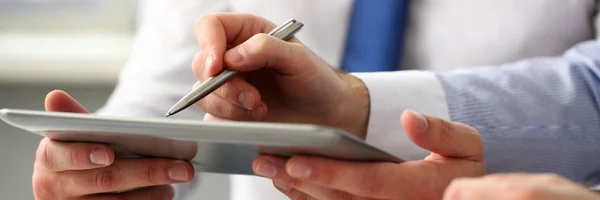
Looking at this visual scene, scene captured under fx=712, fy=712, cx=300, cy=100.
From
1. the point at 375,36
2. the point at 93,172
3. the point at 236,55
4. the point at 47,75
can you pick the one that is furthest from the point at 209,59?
the point at 47,75

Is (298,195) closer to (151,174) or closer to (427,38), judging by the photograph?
(151,174)

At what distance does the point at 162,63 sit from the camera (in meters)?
0.90

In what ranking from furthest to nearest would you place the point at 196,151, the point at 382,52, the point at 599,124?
1. the point at 382,52
2. the point at 599,124
3. the point at 196,151

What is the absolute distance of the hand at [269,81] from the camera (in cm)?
57

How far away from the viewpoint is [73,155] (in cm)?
50

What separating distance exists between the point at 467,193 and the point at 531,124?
0.39 m

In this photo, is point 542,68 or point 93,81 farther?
point 93,81

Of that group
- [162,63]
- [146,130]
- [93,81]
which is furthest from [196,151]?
[93,81]

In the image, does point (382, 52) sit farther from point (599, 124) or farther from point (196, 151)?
point (196, 151)


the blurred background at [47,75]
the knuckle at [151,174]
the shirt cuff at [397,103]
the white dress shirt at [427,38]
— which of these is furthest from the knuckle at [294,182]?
the blurred background at [47,75]

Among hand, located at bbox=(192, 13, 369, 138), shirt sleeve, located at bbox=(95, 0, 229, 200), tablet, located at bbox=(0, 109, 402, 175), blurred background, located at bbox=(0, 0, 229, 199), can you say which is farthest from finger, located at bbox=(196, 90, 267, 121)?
blurred background, located at bbox=(0, 0, 229, 199)

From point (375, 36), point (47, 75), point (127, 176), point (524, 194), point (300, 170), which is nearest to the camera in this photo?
point (524, 194)

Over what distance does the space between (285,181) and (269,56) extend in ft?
0.47

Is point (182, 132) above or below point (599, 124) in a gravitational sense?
above
